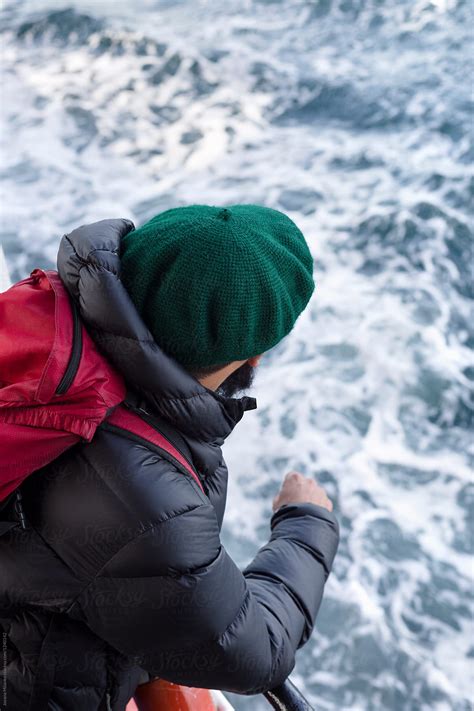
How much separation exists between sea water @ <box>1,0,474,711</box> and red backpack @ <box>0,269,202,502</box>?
2.26 metres

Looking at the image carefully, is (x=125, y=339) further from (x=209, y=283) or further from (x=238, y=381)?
(x=238, y=381)

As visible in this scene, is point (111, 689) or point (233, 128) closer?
point (111, 689)

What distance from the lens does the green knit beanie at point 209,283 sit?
1106 millimetres

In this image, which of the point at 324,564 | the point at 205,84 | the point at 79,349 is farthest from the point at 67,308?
the point at 205,84

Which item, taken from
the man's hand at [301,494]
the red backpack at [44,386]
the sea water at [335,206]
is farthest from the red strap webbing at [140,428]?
the sea water at [335,206]

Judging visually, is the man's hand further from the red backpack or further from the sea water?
the sea water

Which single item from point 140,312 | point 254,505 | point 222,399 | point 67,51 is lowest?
point 254,505

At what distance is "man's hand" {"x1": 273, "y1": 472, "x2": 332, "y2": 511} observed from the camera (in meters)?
1.66

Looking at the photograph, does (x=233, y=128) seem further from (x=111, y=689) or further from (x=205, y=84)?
(x=111, y=689)

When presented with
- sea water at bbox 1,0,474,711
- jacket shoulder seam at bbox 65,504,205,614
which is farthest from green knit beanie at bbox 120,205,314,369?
sea water at bbox 1,0,474,711

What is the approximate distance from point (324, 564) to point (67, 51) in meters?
8.81

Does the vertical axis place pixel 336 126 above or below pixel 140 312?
below

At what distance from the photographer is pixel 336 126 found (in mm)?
7492

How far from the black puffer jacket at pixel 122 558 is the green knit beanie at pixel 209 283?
0.13 ft
